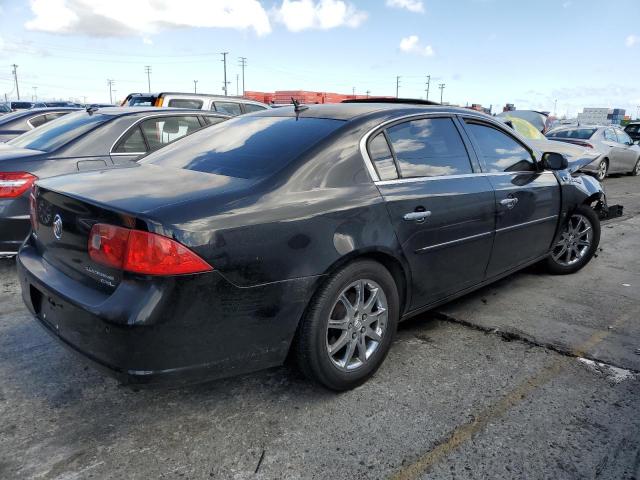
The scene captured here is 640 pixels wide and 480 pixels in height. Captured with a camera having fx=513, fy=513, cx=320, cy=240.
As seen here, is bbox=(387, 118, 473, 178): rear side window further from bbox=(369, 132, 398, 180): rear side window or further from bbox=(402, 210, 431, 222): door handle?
bbox=(402, 210, 431, 222): door handle

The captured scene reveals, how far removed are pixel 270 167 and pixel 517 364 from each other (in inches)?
74.7

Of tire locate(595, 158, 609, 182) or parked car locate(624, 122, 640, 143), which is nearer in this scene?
tire locate(595, 158, 609, 182)

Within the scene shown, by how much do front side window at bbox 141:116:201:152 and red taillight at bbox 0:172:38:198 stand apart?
126 cm

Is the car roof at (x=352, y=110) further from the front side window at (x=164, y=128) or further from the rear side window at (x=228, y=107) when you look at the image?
the rear side window at (x=228, y=107)

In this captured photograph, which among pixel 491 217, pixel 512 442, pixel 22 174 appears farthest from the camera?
pixel 22 174

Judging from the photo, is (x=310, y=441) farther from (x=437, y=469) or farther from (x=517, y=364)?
(x=517, y=364)

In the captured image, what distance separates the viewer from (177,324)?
213 cm

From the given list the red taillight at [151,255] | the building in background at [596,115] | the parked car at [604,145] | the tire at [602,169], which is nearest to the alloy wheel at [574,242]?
the red taillight at [151,255]

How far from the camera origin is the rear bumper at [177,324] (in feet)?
6.89

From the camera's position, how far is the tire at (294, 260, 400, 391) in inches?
99.1

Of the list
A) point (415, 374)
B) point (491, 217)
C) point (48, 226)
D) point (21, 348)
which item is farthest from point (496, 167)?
point (21, 348)

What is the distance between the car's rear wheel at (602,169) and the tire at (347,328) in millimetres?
11664

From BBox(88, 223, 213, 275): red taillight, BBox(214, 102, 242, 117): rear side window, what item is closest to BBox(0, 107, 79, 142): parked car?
BBox(214, 102, 242, 117): rear side window

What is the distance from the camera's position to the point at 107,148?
5.07 m
